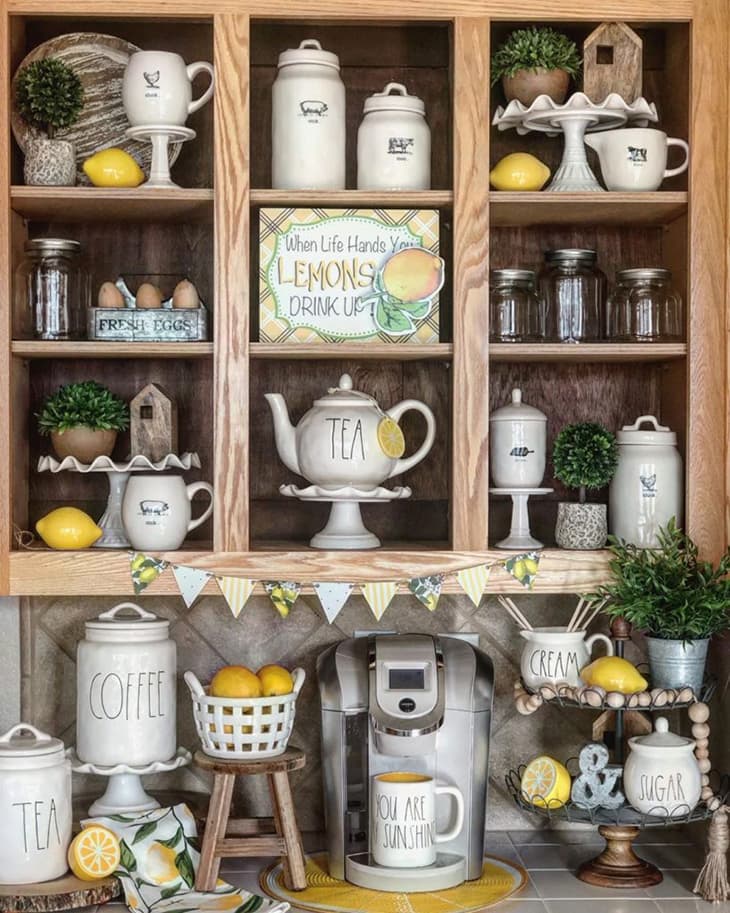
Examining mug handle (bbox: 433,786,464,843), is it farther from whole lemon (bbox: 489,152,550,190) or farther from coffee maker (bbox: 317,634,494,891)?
whole lemon (bbox: 489,152,550,190)

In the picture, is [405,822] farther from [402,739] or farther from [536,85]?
[536,85]

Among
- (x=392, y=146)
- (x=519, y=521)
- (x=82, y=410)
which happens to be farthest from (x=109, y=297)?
(x=519, y=521)

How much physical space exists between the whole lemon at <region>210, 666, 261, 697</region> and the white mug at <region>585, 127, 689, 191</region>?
106 cm

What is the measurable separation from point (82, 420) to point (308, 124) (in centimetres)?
66

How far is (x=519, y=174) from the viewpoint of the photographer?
229 cm

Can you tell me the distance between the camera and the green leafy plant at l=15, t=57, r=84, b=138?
2.27 meters

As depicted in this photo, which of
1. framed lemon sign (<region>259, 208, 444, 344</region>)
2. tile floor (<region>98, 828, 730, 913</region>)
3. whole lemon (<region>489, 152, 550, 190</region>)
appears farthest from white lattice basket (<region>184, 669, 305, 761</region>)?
whole lemon (<region>489, 152, 550, 190</region>)

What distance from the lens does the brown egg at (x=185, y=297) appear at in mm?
2314

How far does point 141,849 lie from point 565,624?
90 centimetres

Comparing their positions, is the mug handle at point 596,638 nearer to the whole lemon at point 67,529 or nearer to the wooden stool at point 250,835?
the wooden stool at point 250,835

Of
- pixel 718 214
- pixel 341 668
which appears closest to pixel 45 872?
pixel 341 668

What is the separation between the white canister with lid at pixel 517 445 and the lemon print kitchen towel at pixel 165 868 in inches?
32.0

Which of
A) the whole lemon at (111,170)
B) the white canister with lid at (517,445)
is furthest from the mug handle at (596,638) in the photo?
the whole lemon at (111,170)

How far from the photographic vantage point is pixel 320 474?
7.52 ft
